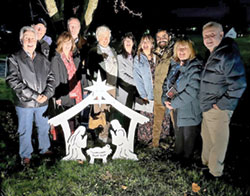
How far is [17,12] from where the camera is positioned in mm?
11742

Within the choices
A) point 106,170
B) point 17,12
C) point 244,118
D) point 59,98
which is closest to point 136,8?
Result: point 17,12

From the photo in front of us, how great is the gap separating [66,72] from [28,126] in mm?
996

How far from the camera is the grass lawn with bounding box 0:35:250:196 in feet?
10.4

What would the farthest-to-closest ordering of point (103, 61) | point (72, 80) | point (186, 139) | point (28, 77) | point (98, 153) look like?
point (103, 61)
point (72, 80)
point (98, 153)
point (186, 139)
point (28, 77)

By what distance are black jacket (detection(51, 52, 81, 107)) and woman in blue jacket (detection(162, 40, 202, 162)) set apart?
4.92ft

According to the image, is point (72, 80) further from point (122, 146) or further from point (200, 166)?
point (200, 166)

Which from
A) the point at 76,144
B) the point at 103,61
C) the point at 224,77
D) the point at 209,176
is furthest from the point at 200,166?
the point at 103,61

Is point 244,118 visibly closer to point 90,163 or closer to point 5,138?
point 90,163

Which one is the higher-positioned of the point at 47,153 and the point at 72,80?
the point at 72,80

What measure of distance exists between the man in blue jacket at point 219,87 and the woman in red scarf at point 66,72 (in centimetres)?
200

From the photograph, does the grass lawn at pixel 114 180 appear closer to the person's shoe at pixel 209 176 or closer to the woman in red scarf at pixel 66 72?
the person's shoe at pixel 209 176

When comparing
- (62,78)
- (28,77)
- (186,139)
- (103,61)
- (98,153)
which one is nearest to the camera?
(28,77)

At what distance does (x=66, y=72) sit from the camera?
4.04 meters

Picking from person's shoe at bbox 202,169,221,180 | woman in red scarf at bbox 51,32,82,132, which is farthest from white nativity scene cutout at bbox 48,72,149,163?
person's shoe at bbox 202,169,221,180
